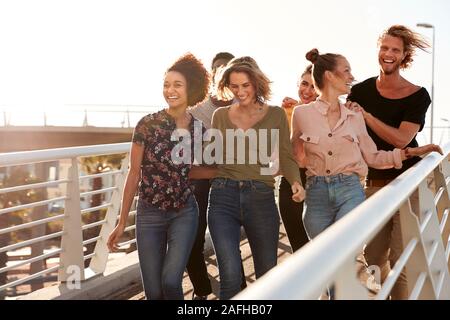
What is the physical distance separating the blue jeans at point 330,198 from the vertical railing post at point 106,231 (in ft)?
8.87

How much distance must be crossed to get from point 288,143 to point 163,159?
2.24 ft

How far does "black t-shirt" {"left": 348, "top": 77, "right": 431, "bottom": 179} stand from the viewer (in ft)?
15.7

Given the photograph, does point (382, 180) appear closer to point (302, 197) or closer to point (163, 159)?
point (302, 197)

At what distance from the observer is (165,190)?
4207 millimetres

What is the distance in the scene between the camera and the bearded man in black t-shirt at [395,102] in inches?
187

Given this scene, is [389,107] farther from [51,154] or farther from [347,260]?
[347,260]

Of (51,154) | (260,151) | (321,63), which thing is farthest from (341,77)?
(51,154)

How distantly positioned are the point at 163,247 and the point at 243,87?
3.12ft

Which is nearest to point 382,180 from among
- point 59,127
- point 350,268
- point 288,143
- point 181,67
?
point 288,143

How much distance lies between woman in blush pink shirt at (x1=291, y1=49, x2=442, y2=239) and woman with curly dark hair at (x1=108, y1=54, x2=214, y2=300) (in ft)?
1.84

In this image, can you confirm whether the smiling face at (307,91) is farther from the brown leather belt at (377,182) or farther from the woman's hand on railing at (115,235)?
the woman's hand on railing at (115,235)

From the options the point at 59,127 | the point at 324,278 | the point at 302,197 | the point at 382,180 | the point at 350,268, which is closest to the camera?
the point at 324,278

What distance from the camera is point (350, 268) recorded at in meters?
1.79

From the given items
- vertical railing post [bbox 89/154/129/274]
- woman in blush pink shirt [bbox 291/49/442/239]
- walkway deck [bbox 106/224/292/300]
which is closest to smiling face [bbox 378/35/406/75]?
woman in blush pink shirt [bbox 291/49/442/239]
